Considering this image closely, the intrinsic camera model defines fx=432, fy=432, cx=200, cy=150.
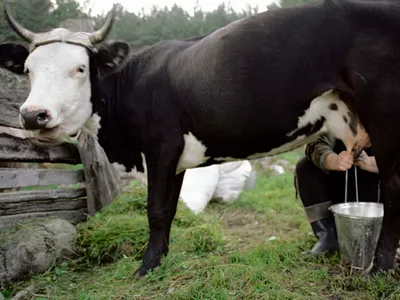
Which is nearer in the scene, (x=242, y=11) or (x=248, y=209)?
(x=248, y=209)

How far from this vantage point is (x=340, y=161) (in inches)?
128

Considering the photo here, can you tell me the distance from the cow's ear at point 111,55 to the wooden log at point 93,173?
1282 millimetres

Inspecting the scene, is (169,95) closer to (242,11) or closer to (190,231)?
(190,231)

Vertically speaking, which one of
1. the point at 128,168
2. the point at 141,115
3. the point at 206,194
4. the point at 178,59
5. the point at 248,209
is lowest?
the point at 248,209

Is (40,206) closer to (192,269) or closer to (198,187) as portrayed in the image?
(192,269)

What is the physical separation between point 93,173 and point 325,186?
227cm

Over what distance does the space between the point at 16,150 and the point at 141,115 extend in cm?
148

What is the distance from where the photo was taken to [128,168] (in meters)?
3.47

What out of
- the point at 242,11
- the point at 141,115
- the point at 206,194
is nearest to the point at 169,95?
the point at 141,115

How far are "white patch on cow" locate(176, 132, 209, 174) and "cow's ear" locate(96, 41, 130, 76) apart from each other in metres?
0.76

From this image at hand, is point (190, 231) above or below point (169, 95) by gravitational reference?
below

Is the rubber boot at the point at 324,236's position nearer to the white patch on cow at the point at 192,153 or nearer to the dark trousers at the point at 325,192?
the dark trousers at the point at 325,192

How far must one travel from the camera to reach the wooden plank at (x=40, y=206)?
3.80 m

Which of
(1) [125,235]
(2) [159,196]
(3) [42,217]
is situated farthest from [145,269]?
(3) [42,217]
